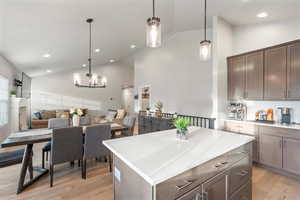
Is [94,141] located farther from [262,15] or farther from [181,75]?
[262,15]

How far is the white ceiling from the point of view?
281 cm

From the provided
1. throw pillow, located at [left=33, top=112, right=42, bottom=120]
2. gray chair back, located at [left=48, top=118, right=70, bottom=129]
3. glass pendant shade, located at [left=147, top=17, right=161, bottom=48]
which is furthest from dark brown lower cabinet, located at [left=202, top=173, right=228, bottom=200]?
throw pillow, located at [left=33, top=112, right=42, bottom=120]

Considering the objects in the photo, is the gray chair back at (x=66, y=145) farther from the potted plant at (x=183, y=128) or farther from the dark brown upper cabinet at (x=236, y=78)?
the dark brown upper cabinet at (x=236, y=78)

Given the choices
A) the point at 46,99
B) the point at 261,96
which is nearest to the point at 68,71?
the point at 46,99

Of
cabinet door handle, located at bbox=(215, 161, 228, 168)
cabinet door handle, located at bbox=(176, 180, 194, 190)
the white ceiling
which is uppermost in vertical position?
the white ceiling

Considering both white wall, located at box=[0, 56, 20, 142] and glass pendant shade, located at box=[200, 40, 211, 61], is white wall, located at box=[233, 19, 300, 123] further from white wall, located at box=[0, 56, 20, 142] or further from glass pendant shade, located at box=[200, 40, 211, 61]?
white wall, located at box=[0, 56, 20, 142]

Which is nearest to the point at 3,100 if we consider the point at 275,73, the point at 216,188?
the point at 216,188

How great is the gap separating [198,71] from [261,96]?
2.10 m

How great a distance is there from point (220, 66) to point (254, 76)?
0.73m

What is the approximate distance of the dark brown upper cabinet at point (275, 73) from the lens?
2904 mm

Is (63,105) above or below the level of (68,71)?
below

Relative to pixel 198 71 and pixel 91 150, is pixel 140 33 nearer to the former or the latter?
pixel 198 71

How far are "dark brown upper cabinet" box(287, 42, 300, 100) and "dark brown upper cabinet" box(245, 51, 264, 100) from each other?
0.43 metres

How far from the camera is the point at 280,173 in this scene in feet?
9.28
